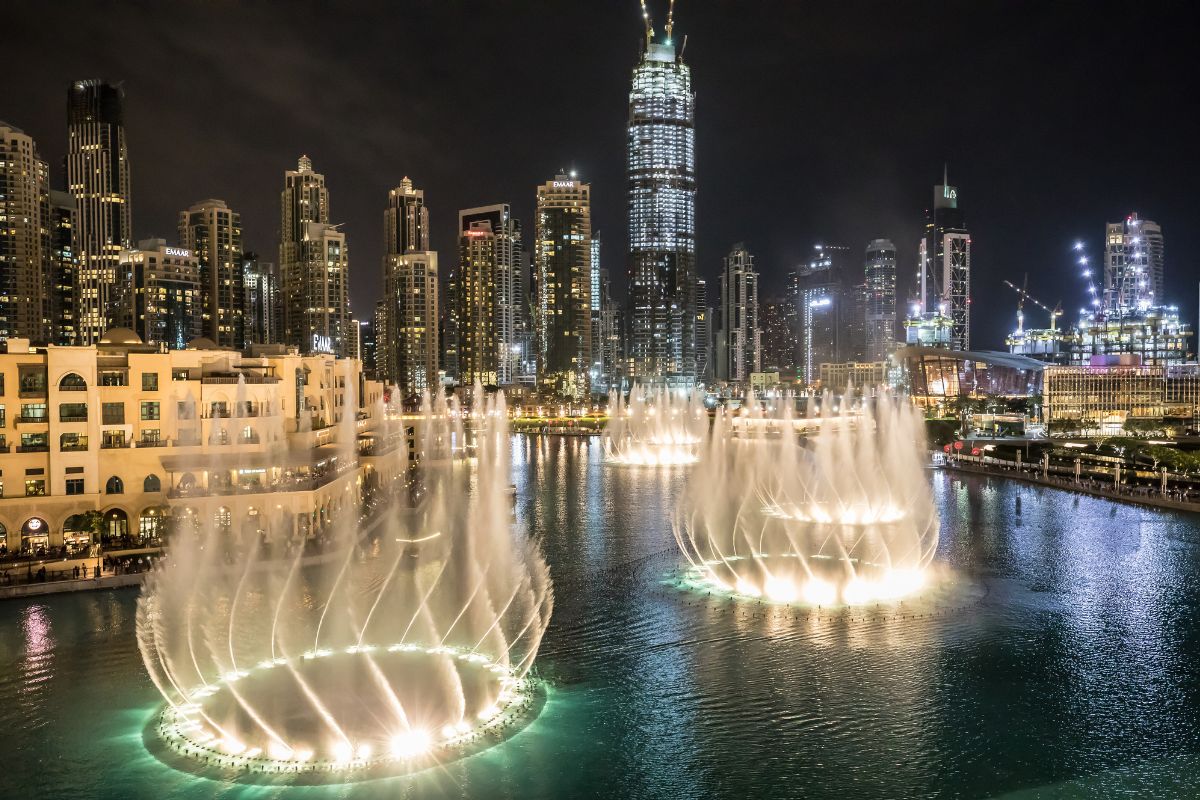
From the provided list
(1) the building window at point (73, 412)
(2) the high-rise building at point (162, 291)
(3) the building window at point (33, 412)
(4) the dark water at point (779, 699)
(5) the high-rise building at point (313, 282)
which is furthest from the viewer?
(5) the high-rise building at point (313, 282)

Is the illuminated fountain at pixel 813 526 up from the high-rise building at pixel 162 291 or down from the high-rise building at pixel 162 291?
down

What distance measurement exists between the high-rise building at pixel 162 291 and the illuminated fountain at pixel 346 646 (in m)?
105

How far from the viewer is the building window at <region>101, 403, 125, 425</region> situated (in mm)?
37000

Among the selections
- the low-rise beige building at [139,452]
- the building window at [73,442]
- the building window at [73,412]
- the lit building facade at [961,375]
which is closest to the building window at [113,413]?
the low-rise beige building at [139,452]

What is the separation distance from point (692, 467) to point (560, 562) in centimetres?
3573

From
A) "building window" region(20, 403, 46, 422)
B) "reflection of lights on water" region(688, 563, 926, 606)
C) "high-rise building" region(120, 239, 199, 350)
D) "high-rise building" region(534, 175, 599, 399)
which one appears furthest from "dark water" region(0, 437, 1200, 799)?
"high-rise building" region(534, 175, 599, 399)

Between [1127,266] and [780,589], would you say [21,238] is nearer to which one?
[780,589]

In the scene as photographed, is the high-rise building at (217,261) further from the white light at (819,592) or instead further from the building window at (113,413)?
the white light at (819,592)

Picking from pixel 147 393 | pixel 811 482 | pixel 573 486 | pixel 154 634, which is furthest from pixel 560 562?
pixel 811 482

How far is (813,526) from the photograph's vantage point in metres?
41.2

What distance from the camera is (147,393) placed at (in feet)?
124

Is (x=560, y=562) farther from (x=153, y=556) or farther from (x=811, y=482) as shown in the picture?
(x=811, y=482)

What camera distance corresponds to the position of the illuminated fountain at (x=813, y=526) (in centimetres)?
2972

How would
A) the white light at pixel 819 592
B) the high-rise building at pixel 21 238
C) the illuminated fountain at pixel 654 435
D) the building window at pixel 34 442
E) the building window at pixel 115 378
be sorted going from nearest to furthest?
the white light at pixel 819 592 < the building window at pixel 34 442 < the building window at pixel 115 378 < the illuminated fountain at pixel 654 435 < the high-rise building at pixel 21 238
